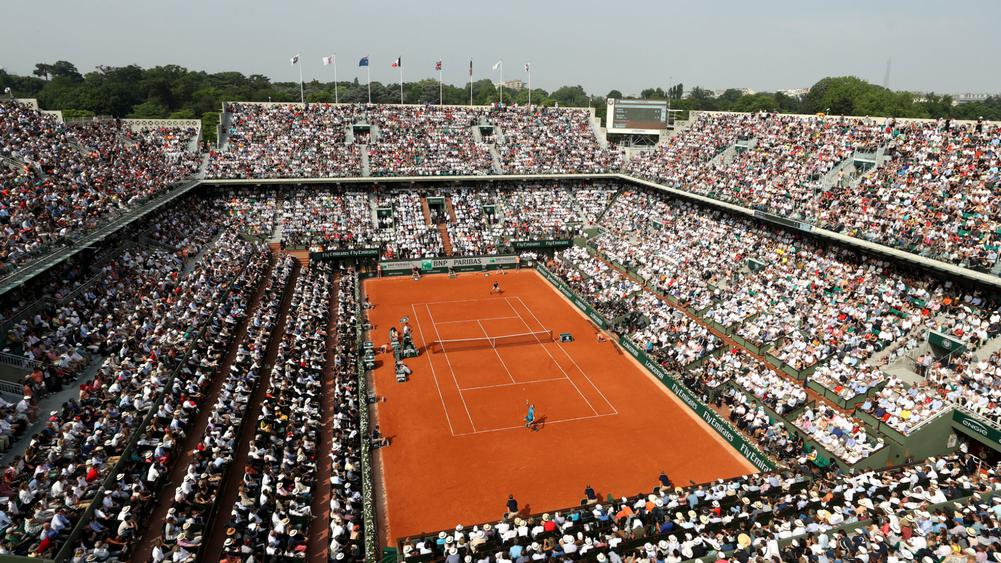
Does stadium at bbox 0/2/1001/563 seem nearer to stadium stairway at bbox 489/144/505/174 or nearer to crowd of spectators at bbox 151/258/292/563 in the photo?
crowd of spectators at bbox 151/258/292/563

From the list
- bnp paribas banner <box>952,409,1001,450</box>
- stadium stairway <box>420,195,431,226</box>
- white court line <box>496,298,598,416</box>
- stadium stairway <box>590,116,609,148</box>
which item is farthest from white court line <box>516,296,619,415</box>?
stadium stairway <box>590,116,609,148</box>

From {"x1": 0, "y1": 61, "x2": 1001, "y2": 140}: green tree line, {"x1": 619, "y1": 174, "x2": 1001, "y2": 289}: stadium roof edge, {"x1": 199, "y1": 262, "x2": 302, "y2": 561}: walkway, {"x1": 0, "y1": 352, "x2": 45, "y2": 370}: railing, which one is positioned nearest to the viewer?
{"x1": 199, "y1": 262, "x2": 302, "y2": 561}: walkway

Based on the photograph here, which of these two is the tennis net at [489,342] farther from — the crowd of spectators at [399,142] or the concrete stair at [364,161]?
the concrete stair at [364,161]

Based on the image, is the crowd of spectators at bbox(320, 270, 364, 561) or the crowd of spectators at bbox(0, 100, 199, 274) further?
the crowd of spectators at bbox(0, 100, 199, 274)

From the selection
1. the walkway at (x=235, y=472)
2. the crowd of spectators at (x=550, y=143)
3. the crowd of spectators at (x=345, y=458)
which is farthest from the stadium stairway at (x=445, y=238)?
the walkway at (x=235, y=472)

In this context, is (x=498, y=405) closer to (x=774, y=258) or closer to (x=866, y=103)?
(x=774, y=258)

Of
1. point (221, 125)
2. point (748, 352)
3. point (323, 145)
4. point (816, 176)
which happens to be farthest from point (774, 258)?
point (221, 125)

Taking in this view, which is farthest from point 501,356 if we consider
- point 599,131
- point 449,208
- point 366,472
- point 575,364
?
point 599,131
